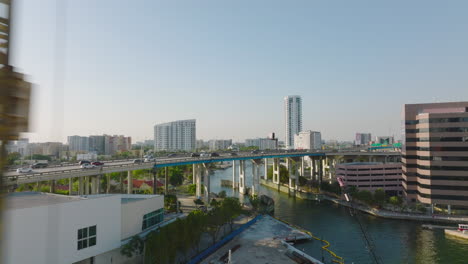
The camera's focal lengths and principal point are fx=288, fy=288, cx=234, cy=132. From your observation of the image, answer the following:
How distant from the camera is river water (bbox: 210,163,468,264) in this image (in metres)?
20.4

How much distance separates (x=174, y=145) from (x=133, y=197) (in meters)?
101

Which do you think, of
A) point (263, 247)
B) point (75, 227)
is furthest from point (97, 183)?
point (263, 247)

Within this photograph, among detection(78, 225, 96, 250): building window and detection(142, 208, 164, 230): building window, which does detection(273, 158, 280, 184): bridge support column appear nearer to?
detection(142, 208, 164, 230): building window

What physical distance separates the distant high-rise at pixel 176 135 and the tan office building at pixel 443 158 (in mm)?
94610

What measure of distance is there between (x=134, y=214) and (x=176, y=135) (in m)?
103

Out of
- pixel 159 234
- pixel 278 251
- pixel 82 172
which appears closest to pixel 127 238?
pixel 159 234

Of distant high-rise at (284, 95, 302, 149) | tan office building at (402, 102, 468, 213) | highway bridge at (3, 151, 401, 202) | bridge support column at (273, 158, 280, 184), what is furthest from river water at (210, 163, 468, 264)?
distant high-rise at (284, 95, 302, 149)

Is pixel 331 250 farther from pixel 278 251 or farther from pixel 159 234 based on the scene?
pixel 159 234

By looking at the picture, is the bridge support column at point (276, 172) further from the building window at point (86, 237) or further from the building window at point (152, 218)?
the building window at point (86, 237)

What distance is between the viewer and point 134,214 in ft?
57.1

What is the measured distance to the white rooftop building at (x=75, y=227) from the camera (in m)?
10.7

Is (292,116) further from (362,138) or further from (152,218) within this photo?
(152,218)

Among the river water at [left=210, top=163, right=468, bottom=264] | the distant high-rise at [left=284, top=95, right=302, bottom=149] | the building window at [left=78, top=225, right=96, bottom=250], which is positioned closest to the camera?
the building window at [left=78, top=225, right=96, bottom=250]

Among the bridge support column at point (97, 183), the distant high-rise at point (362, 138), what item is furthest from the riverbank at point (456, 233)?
the distant high-rise at point (362, 138)
